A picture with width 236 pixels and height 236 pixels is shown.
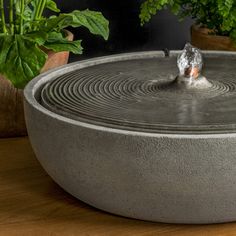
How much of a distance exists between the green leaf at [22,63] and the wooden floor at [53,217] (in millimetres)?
155

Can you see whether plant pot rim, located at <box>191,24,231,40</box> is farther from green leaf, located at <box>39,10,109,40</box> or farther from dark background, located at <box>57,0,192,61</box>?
green leaf, located at <box>39,10,109,40</box>

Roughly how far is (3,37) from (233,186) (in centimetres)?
50

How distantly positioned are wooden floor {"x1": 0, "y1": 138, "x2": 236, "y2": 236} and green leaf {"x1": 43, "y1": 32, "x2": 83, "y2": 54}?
22 centimetres

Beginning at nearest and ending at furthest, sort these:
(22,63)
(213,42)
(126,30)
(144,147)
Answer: (144,147) < (22,63) < (213,42) < (126,30)

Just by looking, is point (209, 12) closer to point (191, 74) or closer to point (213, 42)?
point (213, 42)

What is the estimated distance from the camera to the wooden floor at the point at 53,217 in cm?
71

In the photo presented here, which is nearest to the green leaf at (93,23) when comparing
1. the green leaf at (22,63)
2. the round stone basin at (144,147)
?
the green leaf at (22,63)

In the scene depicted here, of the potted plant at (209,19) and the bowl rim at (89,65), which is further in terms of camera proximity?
the potted plant at (209,19)

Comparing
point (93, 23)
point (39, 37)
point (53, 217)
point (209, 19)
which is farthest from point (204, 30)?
point (53, 217)

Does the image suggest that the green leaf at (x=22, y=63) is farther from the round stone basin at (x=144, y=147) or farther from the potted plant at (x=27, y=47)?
the round stone basin at (x=144, y=147)

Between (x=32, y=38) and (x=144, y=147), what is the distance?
396mm

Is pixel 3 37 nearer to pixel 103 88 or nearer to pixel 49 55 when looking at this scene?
pixel 49 55

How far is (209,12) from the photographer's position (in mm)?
1261

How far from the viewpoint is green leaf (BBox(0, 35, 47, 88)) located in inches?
36.0
